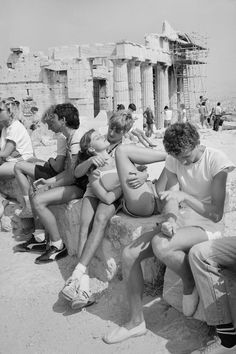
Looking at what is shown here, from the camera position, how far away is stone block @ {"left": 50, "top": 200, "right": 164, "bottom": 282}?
3.67 meters

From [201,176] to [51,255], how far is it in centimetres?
218

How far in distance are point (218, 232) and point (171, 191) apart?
18.9 inches

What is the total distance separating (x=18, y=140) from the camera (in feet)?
18.3

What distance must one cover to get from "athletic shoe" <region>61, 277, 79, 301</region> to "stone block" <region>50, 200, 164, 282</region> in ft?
1.89

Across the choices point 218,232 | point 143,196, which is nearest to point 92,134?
point 143,196

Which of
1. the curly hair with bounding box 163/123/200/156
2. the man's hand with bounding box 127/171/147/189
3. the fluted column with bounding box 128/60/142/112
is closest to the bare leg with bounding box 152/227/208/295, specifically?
the curly hair with bounding box 163/123/200/156

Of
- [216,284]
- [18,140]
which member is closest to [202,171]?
[216,284]

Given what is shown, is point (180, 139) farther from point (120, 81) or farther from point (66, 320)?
point (120, 81)

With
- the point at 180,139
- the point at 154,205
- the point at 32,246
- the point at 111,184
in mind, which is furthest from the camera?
the point at 32,246

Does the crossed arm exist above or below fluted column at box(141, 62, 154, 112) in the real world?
below

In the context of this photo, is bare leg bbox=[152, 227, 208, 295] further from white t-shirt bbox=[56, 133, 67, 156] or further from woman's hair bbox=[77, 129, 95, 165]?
white t-shirt bbox=[56, 133, 67, 156]

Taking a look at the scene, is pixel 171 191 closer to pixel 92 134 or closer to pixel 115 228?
pixel 115 228

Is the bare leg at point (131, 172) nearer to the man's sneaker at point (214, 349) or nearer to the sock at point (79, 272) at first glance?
the sock at point (79, 272)

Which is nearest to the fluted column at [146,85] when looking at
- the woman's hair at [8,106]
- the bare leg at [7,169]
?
the woman's hair at [8,106]
